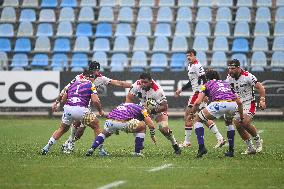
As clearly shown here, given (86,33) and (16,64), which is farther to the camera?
(86,33)

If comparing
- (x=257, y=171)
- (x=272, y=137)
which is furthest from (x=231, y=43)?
(x=257, y=171)

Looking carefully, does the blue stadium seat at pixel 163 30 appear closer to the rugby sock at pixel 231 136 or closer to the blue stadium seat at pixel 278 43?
the blue stadium seat at pixel 278 43

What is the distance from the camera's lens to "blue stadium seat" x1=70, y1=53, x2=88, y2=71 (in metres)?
31.6

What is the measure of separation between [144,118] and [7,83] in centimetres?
1623

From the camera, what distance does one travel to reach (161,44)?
33.2 metres

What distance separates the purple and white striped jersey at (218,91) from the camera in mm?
15242

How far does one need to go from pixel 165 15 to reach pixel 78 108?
19.5 metres

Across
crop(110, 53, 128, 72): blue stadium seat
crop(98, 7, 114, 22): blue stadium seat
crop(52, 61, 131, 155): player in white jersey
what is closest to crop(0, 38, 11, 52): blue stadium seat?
Result: crop(98, 7, 114, 22): blue stadium seat

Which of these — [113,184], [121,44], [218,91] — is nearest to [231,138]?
[218,91]

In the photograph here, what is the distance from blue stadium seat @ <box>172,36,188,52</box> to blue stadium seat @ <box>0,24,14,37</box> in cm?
789

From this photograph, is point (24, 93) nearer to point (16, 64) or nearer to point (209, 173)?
point (16, 64)

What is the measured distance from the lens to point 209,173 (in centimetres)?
1195

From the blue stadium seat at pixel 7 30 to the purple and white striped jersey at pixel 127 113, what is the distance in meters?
19.8

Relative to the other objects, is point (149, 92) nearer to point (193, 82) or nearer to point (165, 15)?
point (193, 82)
